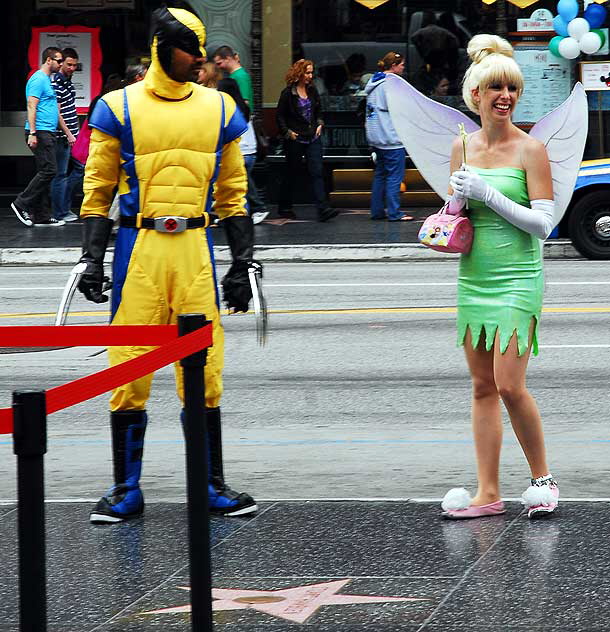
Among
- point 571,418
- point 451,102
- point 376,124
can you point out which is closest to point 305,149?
point 376,124

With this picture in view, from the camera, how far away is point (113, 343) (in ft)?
14.4

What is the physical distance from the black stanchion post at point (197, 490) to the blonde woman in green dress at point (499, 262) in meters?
1.87

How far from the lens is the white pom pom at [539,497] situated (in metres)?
5.68

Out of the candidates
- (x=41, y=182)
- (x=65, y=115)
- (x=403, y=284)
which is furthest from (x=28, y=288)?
(x=65, y=115)

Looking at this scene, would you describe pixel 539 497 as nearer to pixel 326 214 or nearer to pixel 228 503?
pixel 228 503

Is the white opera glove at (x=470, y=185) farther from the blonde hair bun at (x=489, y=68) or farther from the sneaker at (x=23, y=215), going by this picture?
the sneaker at (x=23, y=215)

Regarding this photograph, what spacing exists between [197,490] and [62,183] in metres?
15.2

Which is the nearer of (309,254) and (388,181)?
(309,254)

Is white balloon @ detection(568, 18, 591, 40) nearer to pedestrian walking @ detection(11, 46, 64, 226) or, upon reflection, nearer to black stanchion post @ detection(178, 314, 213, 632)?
pedestrian walking @ detection(11, 46, 64, 226)

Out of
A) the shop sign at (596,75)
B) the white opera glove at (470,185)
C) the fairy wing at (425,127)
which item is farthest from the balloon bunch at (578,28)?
the white opera glove at (470,185)

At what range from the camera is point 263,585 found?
4.95 m

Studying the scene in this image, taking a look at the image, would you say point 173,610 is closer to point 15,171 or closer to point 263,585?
point 263,585

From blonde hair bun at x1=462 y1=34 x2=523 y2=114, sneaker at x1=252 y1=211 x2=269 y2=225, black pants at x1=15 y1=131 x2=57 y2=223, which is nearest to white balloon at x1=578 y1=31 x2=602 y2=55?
sneaker at x1=252 y1=211 x2=269 y2=225

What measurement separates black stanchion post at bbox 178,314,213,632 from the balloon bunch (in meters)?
16.6
